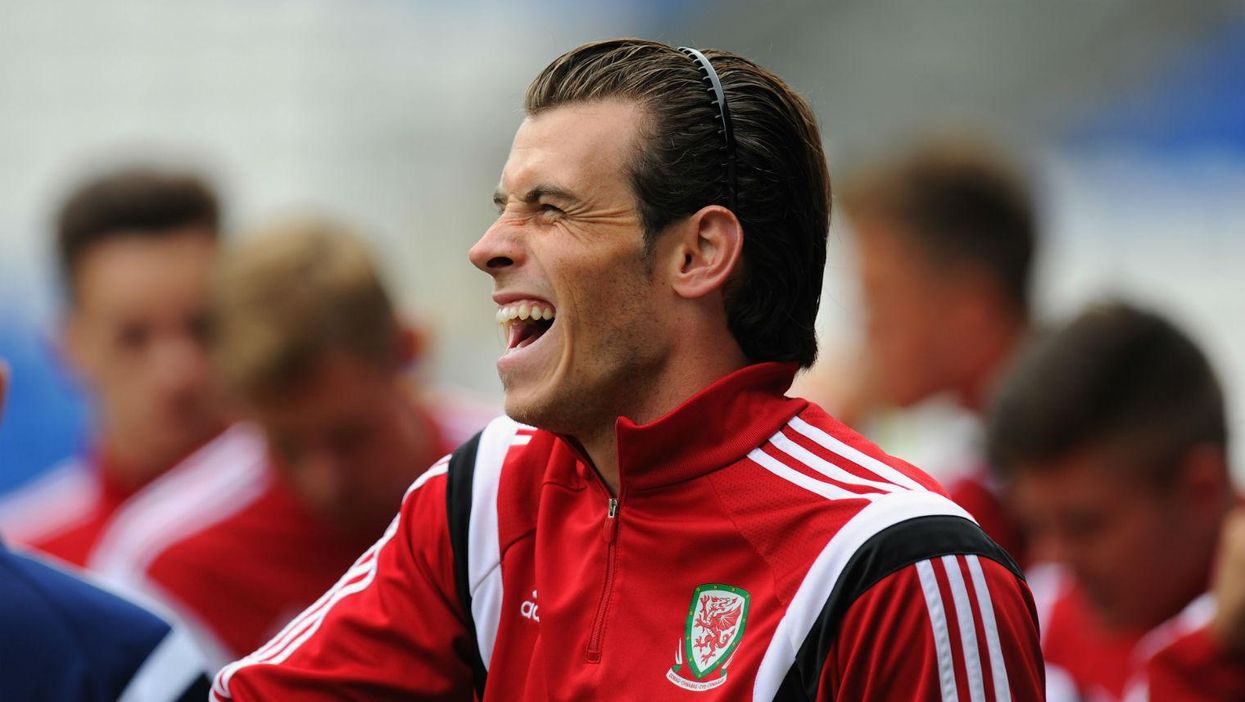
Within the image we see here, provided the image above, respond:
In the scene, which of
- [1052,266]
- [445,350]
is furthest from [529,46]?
[1052,266]

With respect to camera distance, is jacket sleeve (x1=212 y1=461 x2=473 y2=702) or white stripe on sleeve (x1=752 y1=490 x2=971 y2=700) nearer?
white stripe on sleeve (x1=752 y1=490 x2=971 y2=700)

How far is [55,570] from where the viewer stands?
8.98ft

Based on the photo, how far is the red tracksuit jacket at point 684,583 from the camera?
6.66 feet

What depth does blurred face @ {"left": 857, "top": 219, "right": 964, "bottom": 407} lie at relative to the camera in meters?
5.19

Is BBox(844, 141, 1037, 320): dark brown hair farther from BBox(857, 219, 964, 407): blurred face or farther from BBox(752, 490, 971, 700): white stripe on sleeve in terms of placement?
BBox(752, 490, 971, 700): white stripe on sleeve

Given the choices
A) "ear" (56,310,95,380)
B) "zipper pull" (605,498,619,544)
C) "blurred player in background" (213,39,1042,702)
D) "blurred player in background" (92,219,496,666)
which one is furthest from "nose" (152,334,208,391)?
"zipper pull" (605,498,619,544)

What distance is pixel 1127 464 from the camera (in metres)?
3.86

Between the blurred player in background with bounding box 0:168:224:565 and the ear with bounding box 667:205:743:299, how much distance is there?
358 centimetres

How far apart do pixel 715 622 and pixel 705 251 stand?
1.67 feet

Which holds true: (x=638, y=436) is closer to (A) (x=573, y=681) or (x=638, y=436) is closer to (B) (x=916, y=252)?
(A) (x=573, y=681)

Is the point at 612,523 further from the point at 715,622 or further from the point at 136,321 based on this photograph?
the point at 136,321

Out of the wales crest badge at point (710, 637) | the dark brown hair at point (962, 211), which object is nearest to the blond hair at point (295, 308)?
→ the dark brown hair at point (962, 211)

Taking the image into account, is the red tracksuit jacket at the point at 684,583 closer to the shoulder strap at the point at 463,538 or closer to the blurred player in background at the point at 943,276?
the shoulder strap at the point at 463,538

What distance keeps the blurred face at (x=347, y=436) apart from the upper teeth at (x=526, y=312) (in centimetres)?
216
